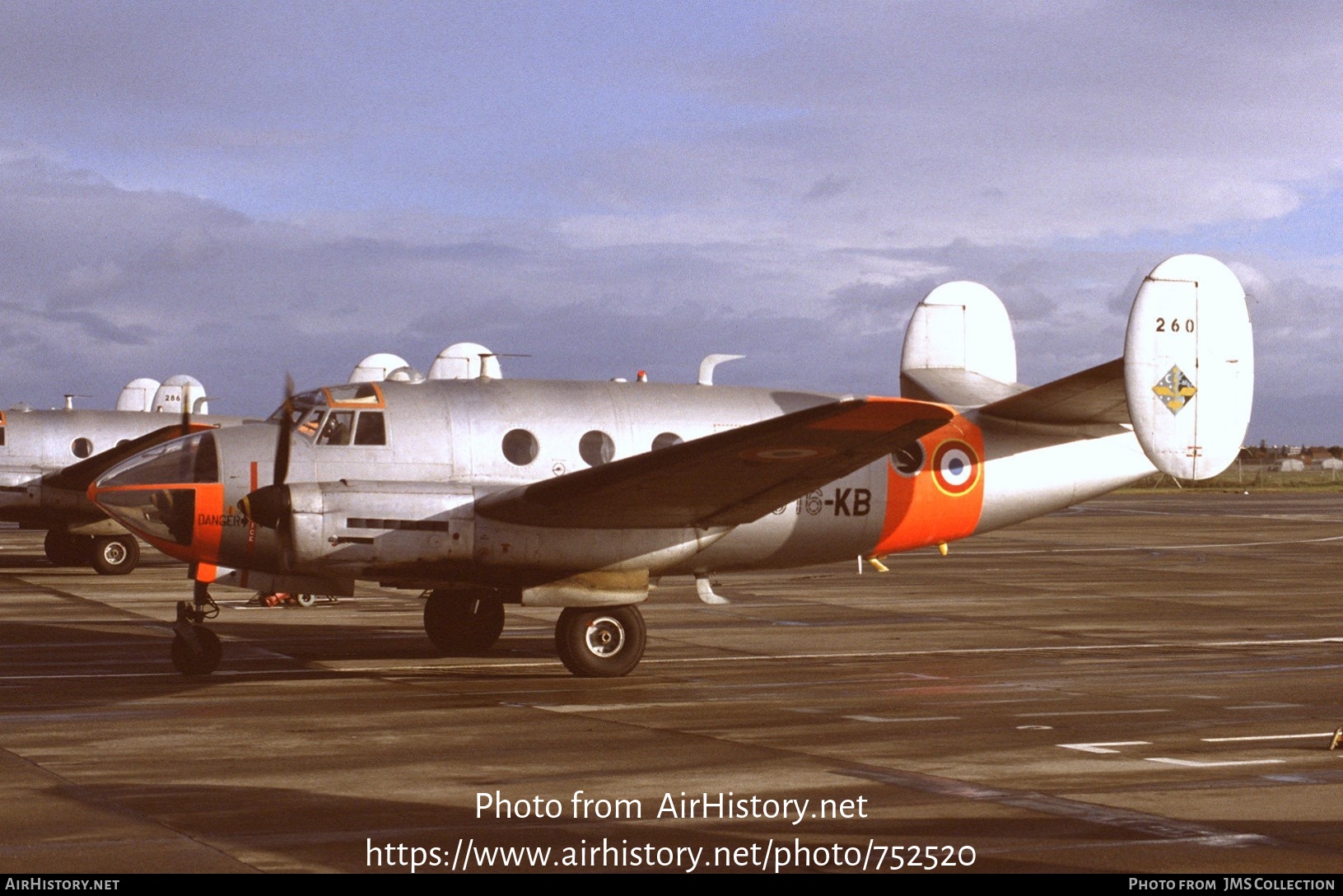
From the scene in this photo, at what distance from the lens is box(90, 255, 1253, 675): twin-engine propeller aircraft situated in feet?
55.3

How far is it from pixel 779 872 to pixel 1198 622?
57.7 ft

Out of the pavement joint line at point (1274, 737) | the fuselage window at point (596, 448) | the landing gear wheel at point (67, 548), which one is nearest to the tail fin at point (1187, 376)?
the pavement joint line at point (1274, 737)

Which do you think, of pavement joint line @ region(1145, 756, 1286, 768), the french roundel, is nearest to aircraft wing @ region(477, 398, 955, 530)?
the french roundel

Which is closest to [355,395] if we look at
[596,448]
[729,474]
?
[596,448]

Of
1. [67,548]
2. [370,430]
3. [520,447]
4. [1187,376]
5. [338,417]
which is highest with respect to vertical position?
[1187,376]

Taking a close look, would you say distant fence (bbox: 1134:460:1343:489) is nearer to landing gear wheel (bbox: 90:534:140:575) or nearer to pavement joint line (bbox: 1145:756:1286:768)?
landing gear wheel (bbox: 90:534:140:575)

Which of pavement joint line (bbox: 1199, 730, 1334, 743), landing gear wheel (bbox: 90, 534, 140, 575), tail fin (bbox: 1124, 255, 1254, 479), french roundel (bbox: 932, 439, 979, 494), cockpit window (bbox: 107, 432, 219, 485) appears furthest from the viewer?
landing gear wheel (bbox: 90, 534, 140, 575)

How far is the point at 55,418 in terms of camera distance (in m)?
37.1

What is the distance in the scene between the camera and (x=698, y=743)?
535 inches

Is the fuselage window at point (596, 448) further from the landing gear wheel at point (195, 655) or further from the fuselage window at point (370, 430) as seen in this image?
the landing gear wheel at point (195, 655)

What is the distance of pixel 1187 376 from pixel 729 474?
209 inches

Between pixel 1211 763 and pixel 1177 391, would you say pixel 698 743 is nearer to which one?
pixel 1211 763

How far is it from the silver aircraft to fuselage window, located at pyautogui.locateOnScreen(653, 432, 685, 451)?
16599 mm
